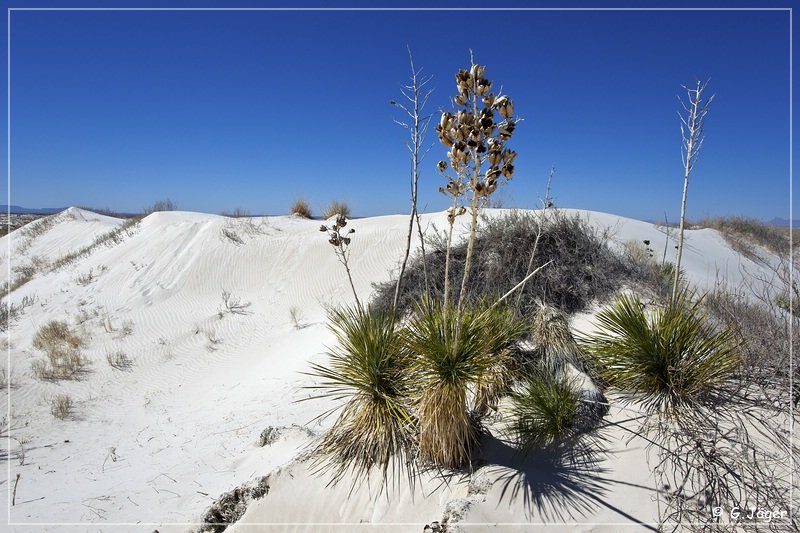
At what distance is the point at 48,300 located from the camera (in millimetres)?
11859

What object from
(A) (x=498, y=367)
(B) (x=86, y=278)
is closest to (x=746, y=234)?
(A) (x=498, y=367)

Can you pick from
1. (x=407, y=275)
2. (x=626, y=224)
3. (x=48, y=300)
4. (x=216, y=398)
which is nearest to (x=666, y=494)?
(x=407, y=275)

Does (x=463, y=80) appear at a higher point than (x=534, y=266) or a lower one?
higher

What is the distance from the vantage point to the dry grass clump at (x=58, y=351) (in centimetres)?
790

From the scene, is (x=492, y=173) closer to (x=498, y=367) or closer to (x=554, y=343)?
(x=498, y=367)

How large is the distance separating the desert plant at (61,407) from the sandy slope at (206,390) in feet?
0.36

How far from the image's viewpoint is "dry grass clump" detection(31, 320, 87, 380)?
790cm

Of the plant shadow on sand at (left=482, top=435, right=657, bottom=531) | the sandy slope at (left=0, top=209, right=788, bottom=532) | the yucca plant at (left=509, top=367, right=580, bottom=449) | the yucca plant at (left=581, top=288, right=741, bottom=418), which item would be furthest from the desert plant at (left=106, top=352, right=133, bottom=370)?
the yucca plant at (left=581, top=288, right=741, bottom=418)


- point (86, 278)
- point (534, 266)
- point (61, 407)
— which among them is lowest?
point (61, 407)

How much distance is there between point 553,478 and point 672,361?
1349mm

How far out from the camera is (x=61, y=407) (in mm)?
6645

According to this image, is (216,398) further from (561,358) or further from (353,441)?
(561,358)

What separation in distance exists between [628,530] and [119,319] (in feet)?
37.6

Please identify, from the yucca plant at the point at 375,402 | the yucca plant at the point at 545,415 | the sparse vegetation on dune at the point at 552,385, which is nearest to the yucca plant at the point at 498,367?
the sparse vegetation on dune at the point at 552,385
